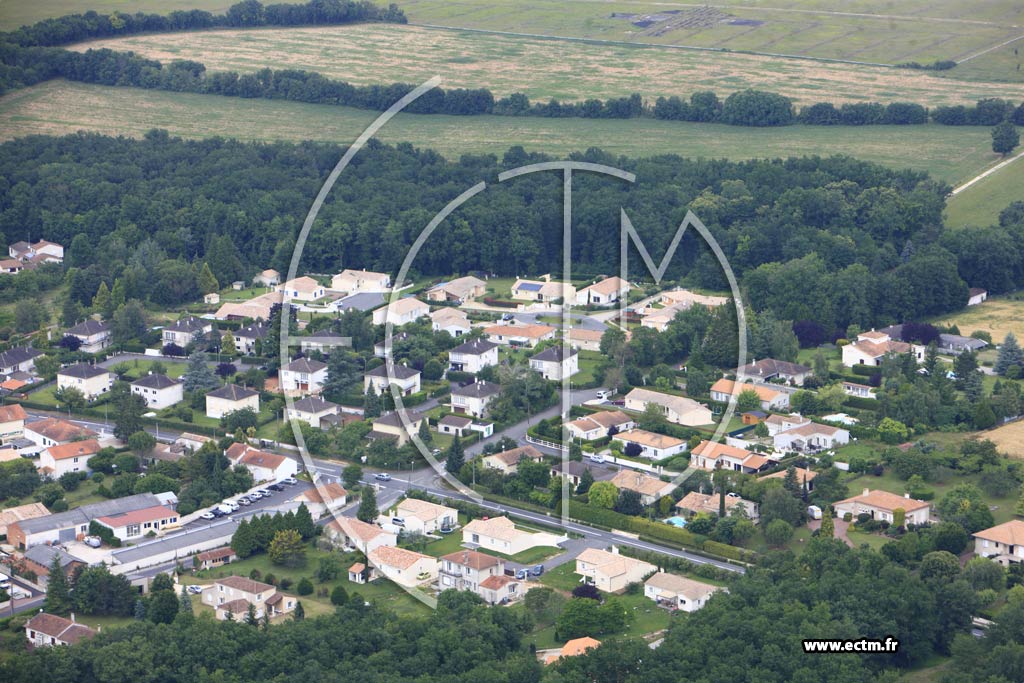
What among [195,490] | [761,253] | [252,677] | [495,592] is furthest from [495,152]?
[252,677]

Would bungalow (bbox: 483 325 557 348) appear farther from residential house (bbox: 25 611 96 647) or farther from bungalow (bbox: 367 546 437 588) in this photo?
residential house (bbox: 25 611 96 647)

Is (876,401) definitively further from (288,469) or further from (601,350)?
(288,469)

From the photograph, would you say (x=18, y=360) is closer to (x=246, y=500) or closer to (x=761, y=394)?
(x=246, y=500)

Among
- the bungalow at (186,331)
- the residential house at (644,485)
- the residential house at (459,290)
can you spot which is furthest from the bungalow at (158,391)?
the residential house at (644,485)

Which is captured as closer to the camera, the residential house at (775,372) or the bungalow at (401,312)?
the residential house at (775,372)

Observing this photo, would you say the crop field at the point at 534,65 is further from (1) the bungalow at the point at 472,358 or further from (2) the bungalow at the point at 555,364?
(2) the bungalow at the point at 555,364
